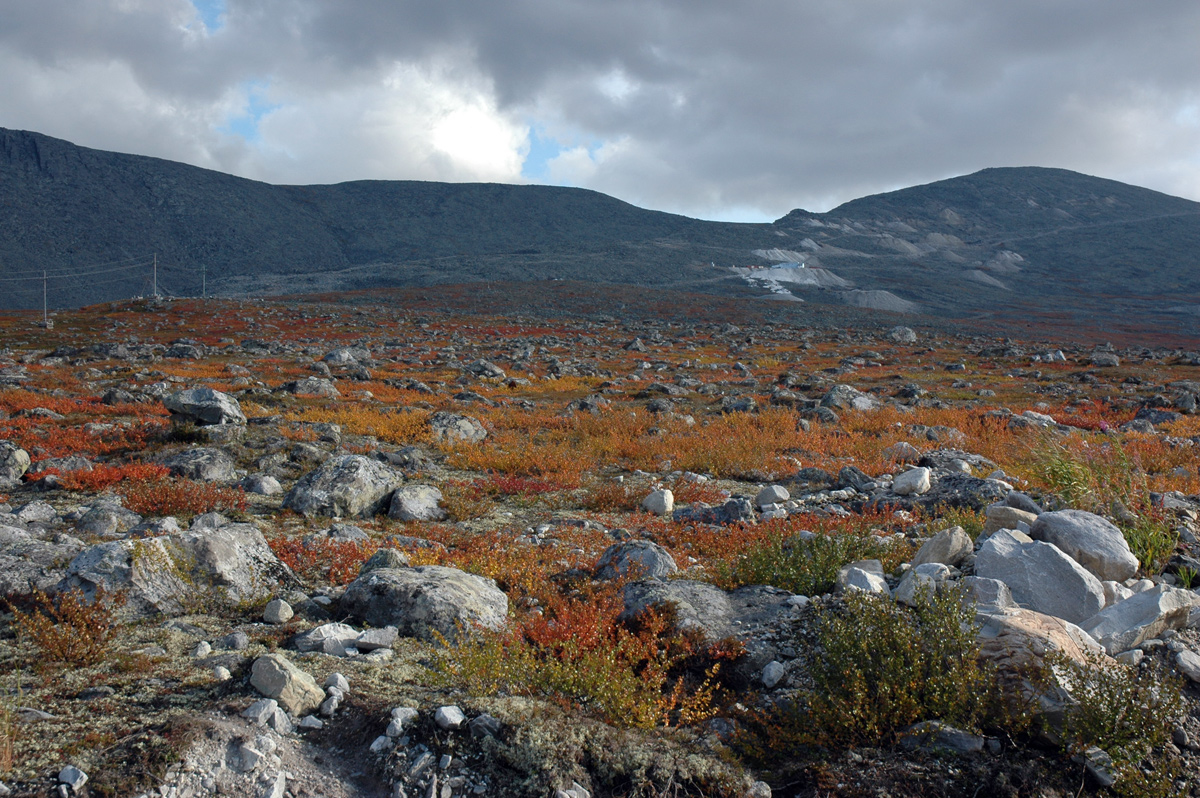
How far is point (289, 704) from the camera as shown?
3416 millimetres

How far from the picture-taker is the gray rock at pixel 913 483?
9055 mm

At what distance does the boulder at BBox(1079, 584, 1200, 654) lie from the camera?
13.1ft

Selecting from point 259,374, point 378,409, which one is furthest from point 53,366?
point 378,409

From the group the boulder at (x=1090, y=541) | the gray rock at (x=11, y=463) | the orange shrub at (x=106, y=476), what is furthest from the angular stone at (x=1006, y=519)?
the gray rock at (x=11, y=463)

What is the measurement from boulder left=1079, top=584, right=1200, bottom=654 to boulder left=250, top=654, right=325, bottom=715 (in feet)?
A: 14.7

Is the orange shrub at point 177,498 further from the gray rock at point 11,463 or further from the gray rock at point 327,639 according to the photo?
the gray rock at point 327,639

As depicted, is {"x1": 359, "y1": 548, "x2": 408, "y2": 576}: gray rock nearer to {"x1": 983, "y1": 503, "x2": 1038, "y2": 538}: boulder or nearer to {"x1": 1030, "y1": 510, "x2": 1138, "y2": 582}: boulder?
{"x1": 983, "y1": 503, "x2": 1038, "y2": 538}: boulder

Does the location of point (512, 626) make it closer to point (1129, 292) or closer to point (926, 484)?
point (926, 484)

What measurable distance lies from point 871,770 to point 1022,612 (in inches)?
62.8

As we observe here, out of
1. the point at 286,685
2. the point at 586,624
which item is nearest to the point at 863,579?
the point at 586,624

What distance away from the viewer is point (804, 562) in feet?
18.4

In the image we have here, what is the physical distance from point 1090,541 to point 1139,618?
4.06ft

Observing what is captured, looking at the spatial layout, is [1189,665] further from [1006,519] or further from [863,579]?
[1006,519]

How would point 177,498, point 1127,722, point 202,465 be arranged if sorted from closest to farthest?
point 1127,722
point 177,498
point 202,465
